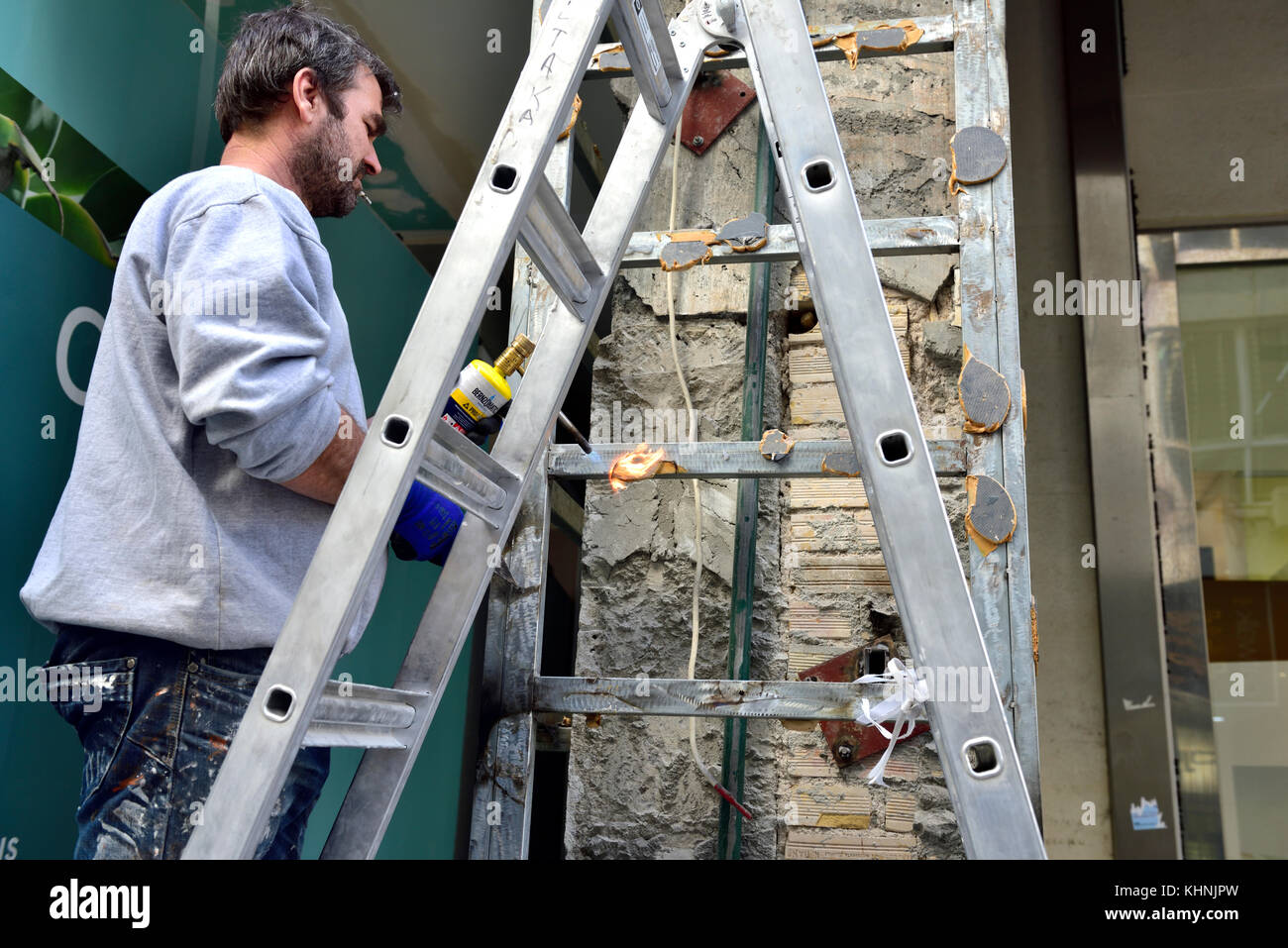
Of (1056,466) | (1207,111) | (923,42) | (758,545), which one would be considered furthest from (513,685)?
(1207,111)

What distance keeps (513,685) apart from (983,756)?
94 centimetres

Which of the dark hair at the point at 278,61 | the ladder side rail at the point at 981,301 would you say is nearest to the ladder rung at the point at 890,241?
the ladder side rail at the point at 981,301

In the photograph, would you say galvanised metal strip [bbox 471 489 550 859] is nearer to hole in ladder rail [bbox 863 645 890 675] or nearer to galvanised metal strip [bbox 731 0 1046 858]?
hole in ladder rail [bbox 863 645 890 675]

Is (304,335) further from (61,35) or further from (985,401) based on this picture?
(985,401)

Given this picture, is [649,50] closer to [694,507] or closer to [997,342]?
[997,342]

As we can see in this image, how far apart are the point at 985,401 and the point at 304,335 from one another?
1045mm

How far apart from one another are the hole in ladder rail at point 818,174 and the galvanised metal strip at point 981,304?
60 centimetres

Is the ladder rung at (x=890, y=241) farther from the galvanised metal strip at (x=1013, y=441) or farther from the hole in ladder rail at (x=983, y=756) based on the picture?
the hole in ladder rail at (x=983, y=756)

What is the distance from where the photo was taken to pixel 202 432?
1.25 m

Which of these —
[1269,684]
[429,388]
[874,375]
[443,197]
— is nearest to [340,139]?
[429,388]

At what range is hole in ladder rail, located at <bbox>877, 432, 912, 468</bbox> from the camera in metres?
1.07

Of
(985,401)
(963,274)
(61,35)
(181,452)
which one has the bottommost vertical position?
(181,452)

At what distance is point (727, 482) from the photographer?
7.54 feet
